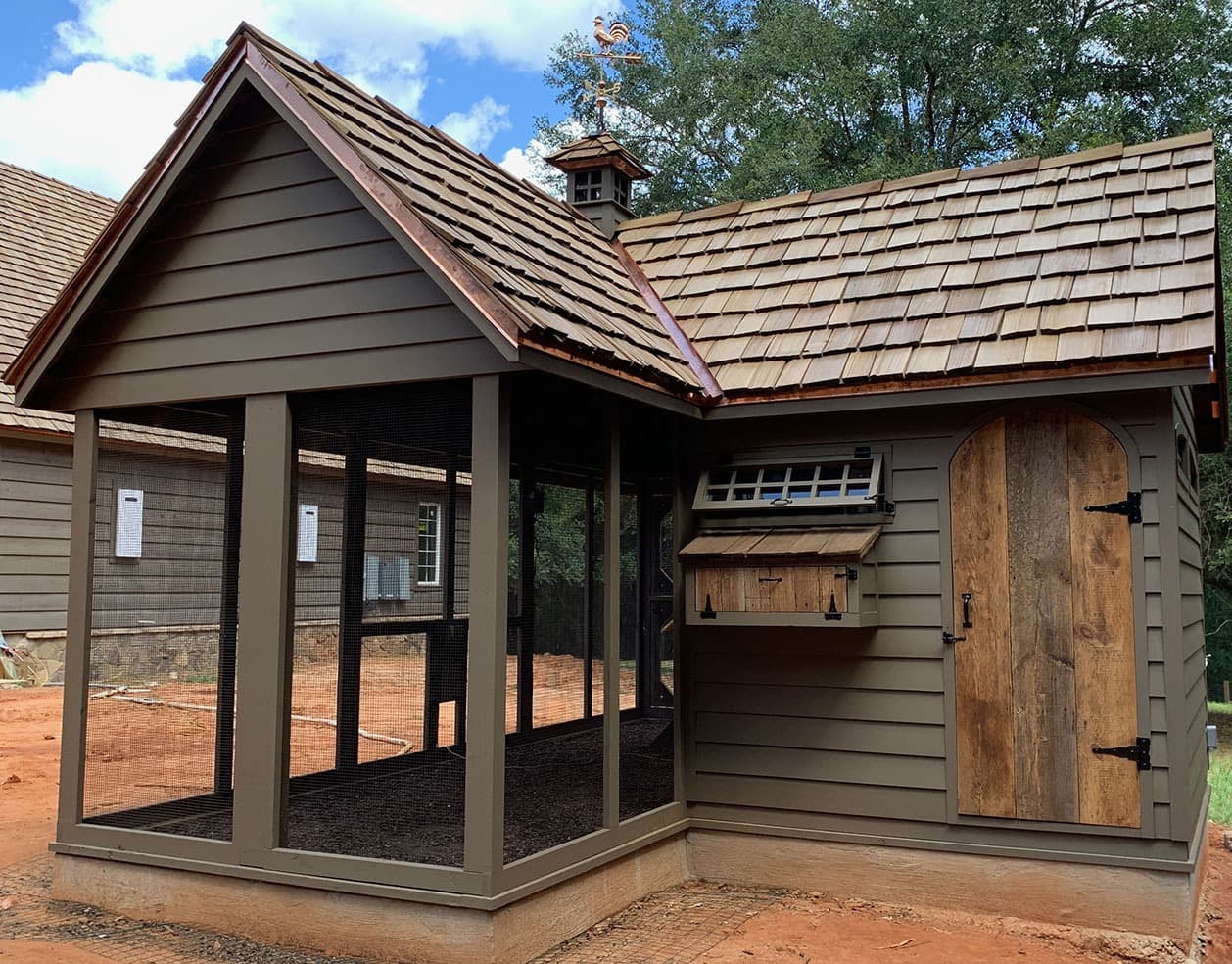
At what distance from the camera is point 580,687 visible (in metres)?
7.57

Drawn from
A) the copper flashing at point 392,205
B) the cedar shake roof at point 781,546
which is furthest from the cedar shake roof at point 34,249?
the cedar shake roof at point 781,546

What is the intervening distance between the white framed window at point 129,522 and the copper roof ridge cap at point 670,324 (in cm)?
283

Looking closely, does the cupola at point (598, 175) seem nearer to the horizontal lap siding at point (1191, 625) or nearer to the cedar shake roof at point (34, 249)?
the horizontal lap siding at point (1191, 625)

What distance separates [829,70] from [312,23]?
12338cm

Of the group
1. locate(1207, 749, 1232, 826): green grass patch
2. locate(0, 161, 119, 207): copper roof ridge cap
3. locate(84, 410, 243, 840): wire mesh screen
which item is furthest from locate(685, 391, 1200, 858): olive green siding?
locate(0, 161, 119, 207): copper roof ridge cap

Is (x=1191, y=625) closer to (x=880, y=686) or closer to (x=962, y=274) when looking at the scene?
(x=880, y=686)

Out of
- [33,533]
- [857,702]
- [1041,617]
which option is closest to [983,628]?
[1041,617]

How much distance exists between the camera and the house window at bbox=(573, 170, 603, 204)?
8375 mm

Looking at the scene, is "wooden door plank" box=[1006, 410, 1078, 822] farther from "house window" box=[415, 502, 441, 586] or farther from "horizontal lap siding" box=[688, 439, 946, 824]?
"house window" box=[415, 502, 441, 586]

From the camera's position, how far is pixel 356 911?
4746 millimetres

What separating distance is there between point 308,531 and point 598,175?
3628 mm

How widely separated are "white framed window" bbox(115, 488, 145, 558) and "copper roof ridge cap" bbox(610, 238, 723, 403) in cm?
283

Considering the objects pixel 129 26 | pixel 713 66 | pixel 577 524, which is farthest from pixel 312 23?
pixel 577 524

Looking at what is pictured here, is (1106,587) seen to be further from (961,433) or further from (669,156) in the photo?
(669,156)
